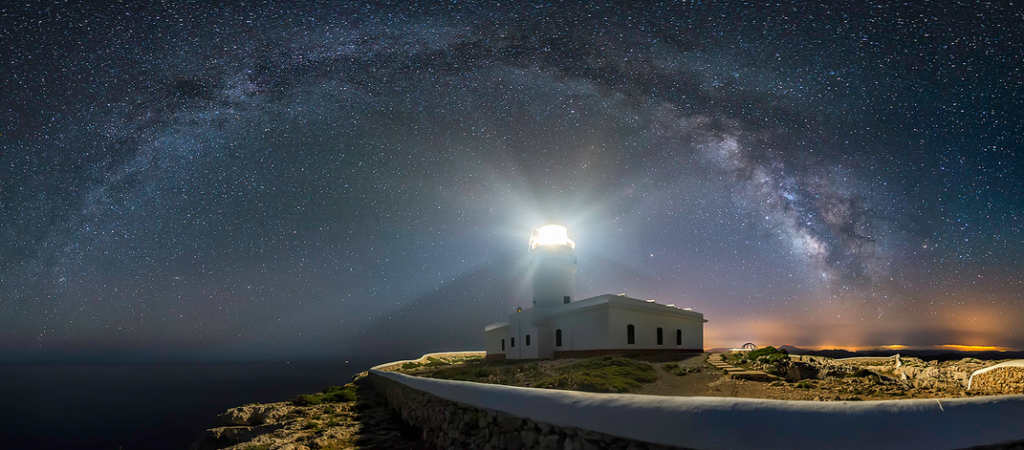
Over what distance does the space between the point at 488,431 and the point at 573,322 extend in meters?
16.2

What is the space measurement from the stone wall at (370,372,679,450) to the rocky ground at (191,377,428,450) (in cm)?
54

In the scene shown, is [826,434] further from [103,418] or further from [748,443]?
[103,418]

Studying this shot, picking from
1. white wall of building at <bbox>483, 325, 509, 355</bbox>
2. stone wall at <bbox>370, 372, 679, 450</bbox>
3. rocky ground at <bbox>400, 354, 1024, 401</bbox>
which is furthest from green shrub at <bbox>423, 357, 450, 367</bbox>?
stone wall at <bbox>370, 372, 679, 450</bbox>

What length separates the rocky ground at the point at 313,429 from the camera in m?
11.5

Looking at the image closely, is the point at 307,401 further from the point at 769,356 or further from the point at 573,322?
the point at 769,356

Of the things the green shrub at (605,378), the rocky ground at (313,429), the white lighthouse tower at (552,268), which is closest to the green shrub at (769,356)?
the green shrub at (605,378)

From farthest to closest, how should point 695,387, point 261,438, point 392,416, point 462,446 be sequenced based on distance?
1. point 392,416
2. point 261,438
3. point 695,387
4. point 462,446

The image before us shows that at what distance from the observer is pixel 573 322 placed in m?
23.7

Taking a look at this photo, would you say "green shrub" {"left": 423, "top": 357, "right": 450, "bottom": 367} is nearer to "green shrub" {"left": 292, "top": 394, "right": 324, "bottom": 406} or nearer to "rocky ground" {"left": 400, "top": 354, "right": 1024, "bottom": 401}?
"green shrub" {"left": 292, "top": 394, "right": 324, "bottom": 406}

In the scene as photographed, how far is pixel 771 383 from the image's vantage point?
11.8m

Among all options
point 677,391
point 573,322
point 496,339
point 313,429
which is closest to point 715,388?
point 677,391

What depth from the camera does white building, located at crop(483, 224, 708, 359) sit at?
21844 millimetres

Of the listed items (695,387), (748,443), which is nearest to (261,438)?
(695,387)

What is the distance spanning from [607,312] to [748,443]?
17364mm
